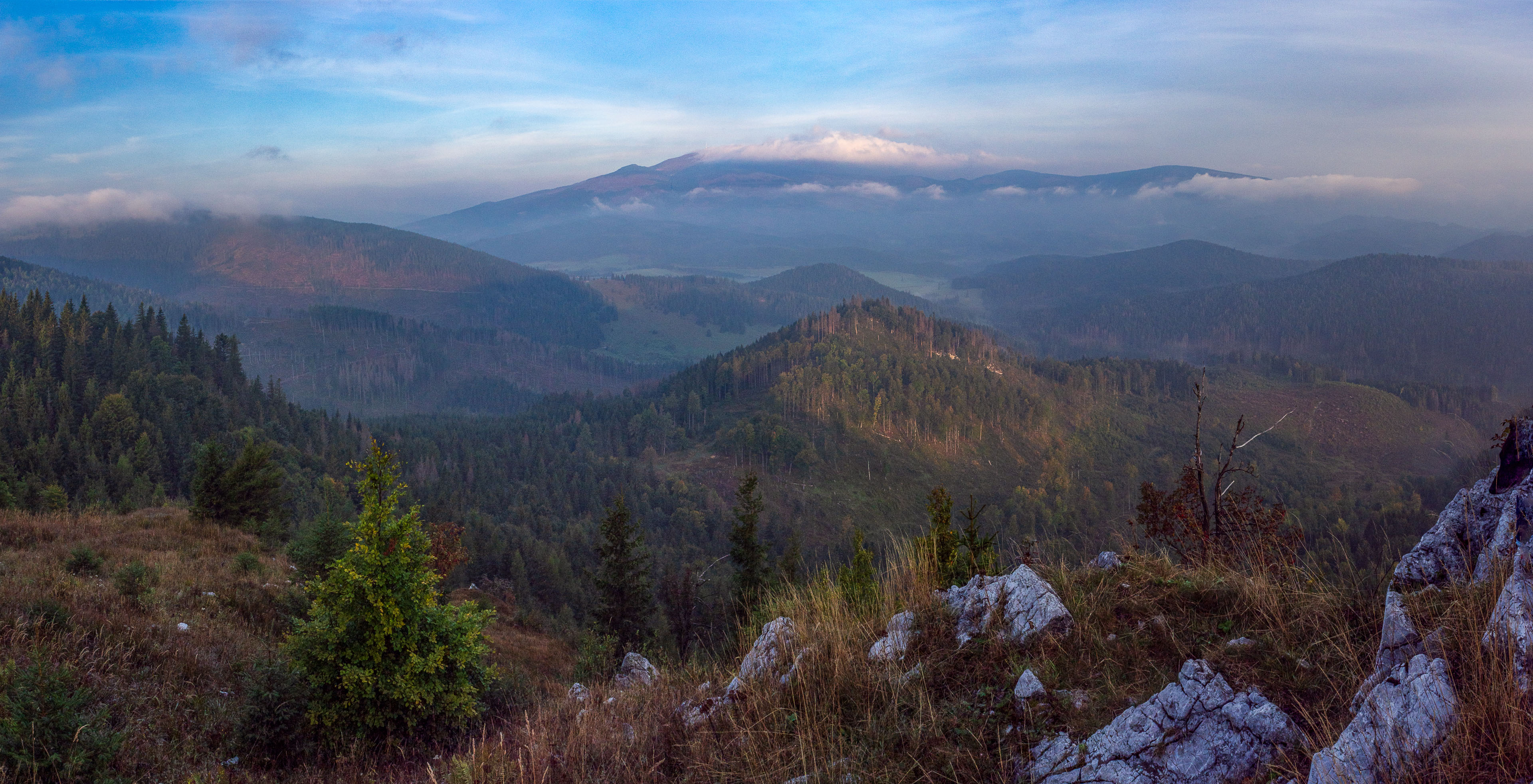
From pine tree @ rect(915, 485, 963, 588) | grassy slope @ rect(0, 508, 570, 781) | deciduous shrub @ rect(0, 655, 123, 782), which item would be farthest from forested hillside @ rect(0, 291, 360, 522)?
pine tree @ rect(915, 485, 963, 588)

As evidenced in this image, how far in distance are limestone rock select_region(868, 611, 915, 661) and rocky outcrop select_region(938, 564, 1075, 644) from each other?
527 mm

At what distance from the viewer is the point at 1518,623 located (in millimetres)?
4285

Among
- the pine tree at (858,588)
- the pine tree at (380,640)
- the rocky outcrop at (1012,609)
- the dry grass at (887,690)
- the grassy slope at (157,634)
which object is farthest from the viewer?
the pine tree at (858,588)

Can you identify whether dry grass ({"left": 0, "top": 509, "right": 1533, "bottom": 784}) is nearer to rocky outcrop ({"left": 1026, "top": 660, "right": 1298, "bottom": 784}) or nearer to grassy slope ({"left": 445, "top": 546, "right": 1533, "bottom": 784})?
grassy slope ({"left": 445, "top": 546, "right": 1533, "bottom": 784})

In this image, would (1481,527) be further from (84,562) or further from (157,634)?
(84,562)

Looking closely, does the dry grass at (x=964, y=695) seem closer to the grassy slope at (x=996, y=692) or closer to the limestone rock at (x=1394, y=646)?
the grassy slope at (x=996, y=692)

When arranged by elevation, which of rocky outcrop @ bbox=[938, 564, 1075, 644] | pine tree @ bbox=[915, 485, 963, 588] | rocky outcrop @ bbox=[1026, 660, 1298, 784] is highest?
rocky outcrop @ bbox=[1026, 660, 1298, 784]

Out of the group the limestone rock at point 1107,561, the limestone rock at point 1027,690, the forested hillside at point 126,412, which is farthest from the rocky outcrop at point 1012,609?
the forested hillside at point 126,412

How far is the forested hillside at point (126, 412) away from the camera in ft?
216

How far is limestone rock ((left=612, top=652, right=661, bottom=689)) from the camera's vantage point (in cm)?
→ 972

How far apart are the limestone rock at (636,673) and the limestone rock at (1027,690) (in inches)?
187

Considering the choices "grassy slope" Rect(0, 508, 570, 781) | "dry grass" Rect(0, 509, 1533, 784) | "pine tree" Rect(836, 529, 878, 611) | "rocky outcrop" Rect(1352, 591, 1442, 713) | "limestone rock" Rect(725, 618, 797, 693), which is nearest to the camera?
"rocky outcrop" Rect(1352, 591, 1442, 713)

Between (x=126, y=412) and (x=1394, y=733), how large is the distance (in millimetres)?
111007

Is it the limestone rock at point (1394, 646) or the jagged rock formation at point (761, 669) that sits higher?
the limestone rock at point (1394, 646)
